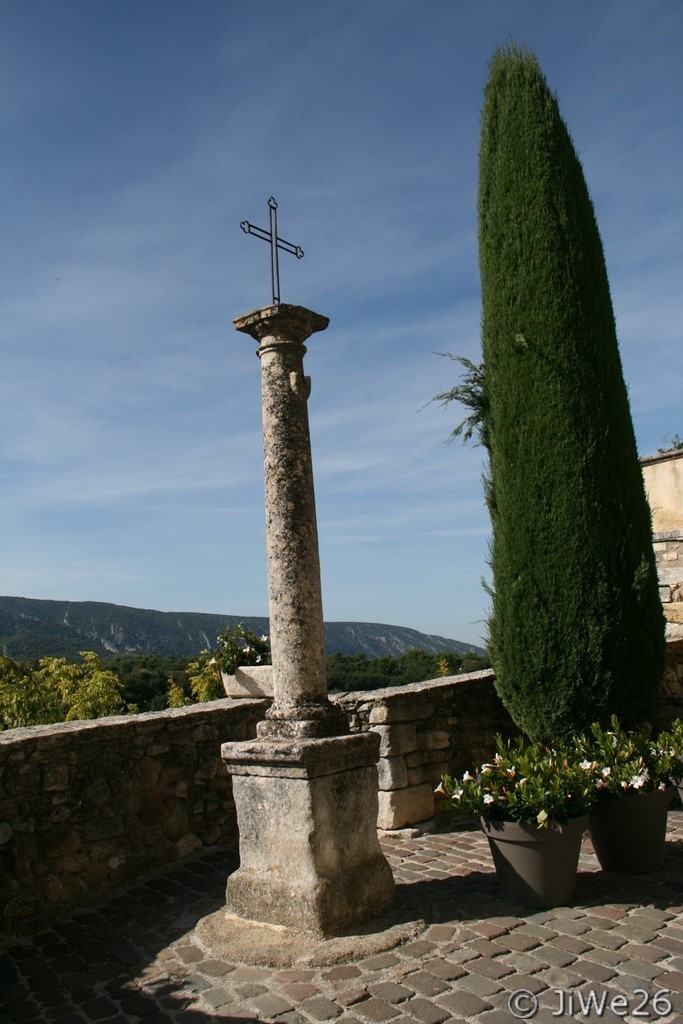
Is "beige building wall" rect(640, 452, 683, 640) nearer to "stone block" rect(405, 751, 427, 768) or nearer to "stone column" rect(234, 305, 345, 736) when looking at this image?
"stone block" rect(405, 751, 427, 768)

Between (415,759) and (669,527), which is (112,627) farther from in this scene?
(415,759)

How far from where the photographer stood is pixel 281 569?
16.4ft

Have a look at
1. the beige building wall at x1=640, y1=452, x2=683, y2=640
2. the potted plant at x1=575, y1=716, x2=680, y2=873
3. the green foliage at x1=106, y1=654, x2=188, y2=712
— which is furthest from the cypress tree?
the green foliage at x1=106, y1=654, x2=188, y2=712

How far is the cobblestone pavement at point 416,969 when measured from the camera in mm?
3568

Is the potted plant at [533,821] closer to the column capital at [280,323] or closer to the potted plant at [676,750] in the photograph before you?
the potted plant at [676,750]

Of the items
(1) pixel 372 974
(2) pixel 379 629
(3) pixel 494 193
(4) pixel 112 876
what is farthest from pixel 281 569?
(2) pixel 379 629

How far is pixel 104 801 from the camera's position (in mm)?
5633

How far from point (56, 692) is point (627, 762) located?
1143 cm

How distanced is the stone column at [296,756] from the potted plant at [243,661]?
8.50ft

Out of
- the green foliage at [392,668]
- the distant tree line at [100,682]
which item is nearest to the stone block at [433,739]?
the distant tree line at [100,682]

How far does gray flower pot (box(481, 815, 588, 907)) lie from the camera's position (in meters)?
4.72

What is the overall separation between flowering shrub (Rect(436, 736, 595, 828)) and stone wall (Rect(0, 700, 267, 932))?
218 centimetres

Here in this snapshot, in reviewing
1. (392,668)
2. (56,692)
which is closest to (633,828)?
(56,692)

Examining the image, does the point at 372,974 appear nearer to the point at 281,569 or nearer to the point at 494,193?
the point at 281,569
